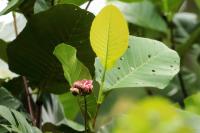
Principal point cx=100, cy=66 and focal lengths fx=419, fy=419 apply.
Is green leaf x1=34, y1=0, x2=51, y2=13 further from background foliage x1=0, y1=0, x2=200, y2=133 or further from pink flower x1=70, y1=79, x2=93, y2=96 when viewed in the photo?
pink flower x1=70, y1=79, x2=93, y2=96

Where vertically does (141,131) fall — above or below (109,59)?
above

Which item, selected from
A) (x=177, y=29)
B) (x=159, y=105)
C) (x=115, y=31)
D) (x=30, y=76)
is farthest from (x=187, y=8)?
(x=159, y=105)

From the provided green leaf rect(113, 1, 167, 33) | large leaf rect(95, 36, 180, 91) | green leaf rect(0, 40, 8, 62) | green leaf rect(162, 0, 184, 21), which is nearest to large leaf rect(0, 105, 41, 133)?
large leaf rect(95, 36, 180, 91)

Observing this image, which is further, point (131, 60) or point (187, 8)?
point (187, 8)

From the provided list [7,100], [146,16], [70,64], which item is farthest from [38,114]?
[146,16]

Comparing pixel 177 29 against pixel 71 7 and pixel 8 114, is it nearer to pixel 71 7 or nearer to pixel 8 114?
pixel 71 7

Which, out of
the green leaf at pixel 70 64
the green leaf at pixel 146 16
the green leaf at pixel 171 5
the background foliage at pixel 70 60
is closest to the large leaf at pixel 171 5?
the green leaf at pixel 171 5
